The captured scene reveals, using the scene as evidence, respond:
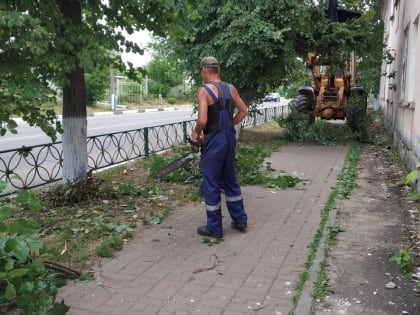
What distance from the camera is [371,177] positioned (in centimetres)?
830

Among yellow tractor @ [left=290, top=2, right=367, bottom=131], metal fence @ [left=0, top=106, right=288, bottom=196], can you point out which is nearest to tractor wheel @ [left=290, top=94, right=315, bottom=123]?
yellow tractor @ [left=290, top=2, right=367, bottom=131]

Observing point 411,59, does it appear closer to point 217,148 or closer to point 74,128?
point 217,148

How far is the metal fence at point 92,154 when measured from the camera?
7.40m

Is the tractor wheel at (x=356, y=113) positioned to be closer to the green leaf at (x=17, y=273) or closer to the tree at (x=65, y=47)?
the tree at (x=65, y=47)

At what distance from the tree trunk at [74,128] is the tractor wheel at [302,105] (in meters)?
8.45

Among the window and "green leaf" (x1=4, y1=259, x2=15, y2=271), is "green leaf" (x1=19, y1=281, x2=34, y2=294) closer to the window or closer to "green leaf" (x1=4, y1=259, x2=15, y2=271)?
"green leaf" (x1=4, y1=259, x2=15, y2=271)

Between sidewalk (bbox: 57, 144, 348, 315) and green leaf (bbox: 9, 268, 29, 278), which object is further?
sidewalk (bbox: 57, 144, 348, 315)

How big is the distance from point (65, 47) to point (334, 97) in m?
10.3

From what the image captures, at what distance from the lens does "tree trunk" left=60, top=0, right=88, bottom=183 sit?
6.17 meters

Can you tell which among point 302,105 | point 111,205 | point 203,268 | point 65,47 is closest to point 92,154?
point 111,205

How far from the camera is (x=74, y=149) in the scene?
6320 mm

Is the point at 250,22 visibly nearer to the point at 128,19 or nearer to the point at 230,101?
the point at 128,19

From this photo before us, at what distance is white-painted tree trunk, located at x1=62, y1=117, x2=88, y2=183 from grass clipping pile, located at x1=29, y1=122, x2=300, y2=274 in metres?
0.16

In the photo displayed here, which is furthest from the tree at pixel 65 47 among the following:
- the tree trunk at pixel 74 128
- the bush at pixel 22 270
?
the bush at pixel 22 270
